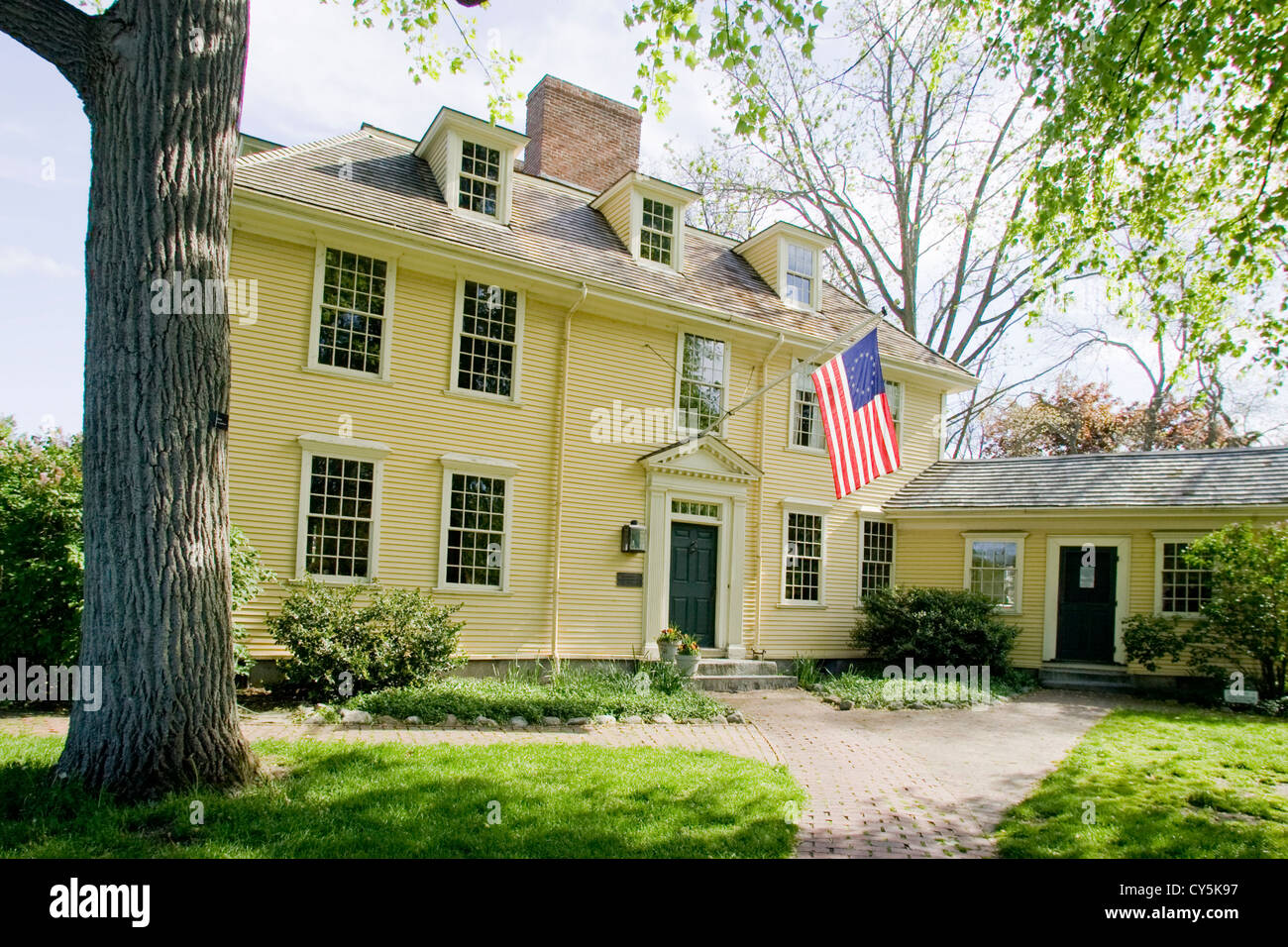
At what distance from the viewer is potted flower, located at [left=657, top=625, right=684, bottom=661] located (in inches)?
526

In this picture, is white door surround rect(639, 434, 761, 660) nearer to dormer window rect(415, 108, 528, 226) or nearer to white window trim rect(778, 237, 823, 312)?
white window trim rect(778, 237, 823, 312)

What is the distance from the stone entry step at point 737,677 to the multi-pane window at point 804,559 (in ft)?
5.78

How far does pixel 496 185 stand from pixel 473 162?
490 millimetres

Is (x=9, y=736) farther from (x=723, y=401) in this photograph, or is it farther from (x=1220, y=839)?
(x=723, y=401)

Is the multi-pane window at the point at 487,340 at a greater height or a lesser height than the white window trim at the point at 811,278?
lesser

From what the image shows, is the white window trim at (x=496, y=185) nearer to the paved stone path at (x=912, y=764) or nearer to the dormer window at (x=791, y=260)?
the dormer window at (x=791, y=260)

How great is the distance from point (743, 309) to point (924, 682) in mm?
7174

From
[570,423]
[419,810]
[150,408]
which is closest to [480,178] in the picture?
[570,423]

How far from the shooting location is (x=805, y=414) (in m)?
16.6

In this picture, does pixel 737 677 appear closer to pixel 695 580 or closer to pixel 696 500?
pixel 695 580

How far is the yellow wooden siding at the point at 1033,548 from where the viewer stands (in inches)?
614

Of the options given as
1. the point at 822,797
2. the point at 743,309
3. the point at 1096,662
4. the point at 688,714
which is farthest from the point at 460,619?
the point at 1096,662

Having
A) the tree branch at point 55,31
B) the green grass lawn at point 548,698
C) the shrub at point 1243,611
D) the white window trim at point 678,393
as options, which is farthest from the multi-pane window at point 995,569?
the tree branch at point 55,31

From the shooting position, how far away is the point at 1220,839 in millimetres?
5949
